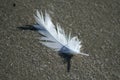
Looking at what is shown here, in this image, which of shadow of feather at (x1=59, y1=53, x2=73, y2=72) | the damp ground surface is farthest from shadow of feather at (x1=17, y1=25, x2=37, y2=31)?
shadow of feather at (x1=59, y1=53, x2=73, y2=72)

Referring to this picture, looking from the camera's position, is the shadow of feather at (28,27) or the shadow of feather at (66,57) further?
the shadow of feather at (28,27)

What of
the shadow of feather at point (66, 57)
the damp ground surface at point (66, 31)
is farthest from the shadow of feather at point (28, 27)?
the shadow of feather at point (66, 57)

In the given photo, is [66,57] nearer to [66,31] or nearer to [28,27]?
[66,31]

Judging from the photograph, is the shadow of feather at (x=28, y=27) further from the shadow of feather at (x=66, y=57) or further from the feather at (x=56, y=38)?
the shadow of feather at (x=66, y=57)

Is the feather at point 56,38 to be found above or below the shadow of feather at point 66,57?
above

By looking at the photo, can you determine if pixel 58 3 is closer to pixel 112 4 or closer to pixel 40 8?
pixel 40 8

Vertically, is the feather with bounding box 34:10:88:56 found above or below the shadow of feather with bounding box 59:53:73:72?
above

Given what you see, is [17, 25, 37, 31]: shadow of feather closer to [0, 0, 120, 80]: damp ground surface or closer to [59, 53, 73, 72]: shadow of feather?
[0, 0, 120, 80]: damp ground surface
